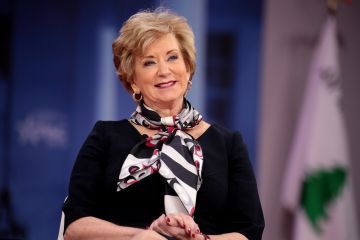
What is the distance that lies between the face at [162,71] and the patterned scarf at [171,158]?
0.06 meters

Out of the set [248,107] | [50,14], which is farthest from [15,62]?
[248,107]

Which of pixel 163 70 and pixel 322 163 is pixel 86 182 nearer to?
pixel 163 70

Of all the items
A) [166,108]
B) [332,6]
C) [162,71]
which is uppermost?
[332,6]

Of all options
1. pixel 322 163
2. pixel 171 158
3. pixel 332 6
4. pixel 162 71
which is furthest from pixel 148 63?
pixel 332 6

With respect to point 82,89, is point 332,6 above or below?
above

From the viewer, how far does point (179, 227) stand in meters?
1.72

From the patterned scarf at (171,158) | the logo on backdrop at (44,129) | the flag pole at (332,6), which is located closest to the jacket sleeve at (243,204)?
the patterned scarf at (171,158)

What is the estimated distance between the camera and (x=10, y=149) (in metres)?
3.37

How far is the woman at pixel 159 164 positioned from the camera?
1.82m

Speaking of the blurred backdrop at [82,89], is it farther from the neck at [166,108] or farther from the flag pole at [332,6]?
the neck at [166,108]

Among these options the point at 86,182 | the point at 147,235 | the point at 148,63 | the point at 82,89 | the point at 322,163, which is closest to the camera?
the point at 147,235

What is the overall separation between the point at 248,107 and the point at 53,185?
3.63ft

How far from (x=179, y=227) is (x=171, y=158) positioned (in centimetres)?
24

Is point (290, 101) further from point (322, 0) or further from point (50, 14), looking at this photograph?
point (50, 14)
